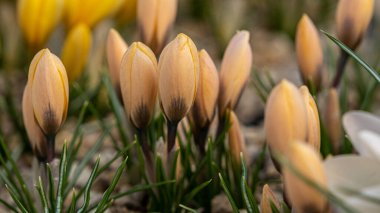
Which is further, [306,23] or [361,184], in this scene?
[306,23]

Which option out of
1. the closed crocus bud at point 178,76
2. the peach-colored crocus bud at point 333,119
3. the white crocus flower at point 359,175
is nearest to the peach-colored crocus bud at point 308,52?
the peach-colored crocus bud at point 333,119

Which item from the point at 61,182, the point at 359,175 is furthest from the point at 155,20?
the point at 359,175

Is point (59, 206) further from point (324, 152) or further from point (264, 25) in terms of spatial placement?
point (264, 25)

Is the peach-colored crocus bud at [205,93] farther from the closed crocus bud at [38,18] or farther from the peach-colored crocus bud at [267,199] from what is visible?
the closed crocus bud at [38,18]

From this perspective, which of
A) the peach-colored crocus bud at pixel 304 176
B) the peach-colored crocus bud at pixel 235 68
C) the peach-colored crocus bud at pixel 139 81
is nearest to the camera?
the peach-colored crocus bud at pixel 304 176

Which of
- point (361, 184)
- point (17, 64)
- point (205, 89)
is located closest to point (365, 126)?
point (361, 184)

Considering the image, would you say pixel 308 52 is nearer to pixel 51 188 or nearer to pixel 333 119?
pixel 333 119
